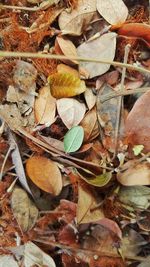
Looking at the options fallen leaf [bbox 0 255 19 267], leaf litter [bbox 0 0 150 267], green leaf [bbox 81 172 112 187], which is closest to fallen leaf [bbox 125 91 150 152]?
leaf litter [bbox 0 0 150 267]

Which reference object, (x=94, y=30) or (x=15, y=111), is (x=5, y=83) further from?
(x=94, y=30)

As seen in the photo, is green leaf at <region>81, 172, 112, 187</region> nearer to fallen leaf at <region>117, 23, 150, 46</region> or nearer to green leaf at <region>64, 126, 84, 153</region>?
green leaf at <region>64, 126, 84, 153</region>

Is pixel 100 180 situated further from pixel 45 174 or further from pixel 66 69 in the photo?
pixel 66 69

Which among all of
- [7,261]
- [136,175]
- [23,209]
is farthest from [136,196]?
[7,261]

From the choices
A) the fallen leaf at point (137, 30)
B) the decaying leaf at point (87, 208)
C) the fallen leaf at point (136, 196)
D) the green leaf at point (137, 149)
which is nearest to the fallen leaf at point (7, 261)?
the decaying leaf at point (87, 208)

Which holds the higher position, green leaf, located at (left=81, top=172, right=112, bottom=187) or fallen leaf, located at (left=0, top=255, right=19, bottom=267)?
green leaf, located at (left=81, top=172, right=112, bottom=187)

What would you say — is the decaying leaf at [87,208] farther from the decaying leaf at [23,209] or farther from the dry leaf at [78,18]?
the dry leaf at [78,18]

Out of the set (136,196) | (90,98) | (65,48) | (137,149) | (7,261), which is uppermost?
(65,48)
